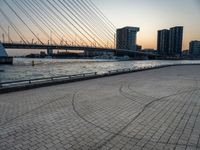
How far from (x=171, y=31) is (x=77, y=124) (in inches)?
7058

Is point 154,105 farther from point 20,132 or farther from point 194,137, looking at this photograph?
point 20,132

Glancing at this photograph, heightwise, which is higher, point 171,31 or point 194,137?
point 171,31

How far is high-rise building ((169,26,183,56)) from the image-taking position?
15493cm

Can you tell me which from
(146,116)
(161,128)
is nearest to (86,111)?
(146,116)

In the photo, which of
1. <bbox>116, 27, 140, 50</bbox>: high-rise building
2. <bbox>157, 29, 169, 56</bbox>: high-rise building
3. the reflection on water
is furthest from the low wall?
<bbox>157, 29, 169, 56</bbox>: high-rise building

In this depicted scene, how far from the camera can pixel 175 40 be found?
158 m

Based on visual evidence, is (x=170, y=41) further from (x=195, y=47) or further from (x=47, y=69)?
(x=47, y=69)

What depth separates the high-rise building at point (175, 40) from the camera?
508ft

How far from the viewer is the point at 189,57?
533 feet

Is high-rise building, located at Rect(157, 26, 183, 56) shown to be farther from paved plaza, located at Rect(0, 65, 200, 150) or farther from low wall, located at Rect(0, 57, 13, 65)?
paved plaza, located at Rect(0, 65, 200, 150)

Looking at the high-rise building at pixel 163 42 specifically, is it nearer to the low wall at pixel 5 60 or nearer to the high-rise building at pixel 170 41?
the high-rise building at pixel 170 41

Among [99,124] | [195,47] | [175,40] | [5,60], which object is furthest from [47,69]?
[195,47]

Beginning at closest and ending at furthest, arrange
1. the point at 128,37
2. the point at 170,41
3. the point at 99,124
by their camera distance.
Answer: the point at 99,124, the point at 128,37, the point at 170,41

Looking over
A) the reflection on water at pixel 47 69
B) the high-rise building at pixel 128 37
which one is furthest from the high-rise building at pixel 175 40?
the reflection on water at pixel 47 69
